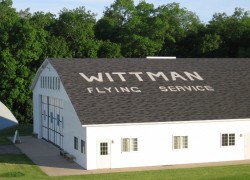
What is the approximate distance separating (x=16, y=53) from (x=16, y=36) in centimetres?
197

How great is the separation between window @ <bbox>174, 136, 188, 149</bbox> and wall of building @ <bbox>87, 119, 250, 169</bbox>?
0.21 meters

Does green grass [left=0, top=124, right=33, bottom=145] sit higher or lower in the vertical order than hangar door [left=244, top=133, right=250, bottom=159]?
lower

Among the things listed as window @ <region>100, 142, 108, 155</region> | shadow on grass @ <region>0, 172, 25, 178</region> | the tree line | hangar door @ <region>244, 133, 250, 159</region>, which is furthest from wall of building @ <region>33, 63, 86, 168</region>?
the tree line

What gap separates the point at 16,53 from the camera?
59.1 meters

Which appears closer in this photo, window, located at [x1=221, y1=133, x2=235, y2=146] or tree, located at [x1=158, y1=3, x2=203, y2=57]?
window, located at [x1=221, y1=133, x2=235, y2=146]

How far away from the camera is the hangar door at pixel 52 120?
A: 3884 cm

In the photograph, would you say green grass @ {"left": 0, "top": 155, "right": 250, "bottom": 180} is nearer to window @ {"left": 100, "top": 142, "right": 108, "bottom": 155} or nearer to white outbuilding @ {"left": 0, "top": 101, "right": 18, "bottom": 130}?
window @ {"left": 100, "top": 142, "right": 108, "bottom": 155}

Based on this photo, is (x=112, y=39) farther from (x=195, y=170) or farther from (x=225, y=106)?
(x=195, y=170)

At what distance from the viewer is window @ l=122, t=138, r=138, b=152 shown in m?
31.8

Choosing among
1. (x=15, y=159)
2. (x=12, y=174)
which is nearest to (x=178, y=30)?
(x=15, y=159)

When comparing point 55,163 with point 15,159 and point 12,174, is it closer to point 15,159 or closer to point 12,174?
point 15,159

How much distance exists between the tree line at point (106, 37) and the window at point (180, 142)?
1184 inches

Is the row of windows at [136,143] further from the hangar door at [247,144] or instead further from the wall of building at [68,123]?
the hangar door at [247,144]

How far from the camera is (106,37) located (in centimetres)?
7619
